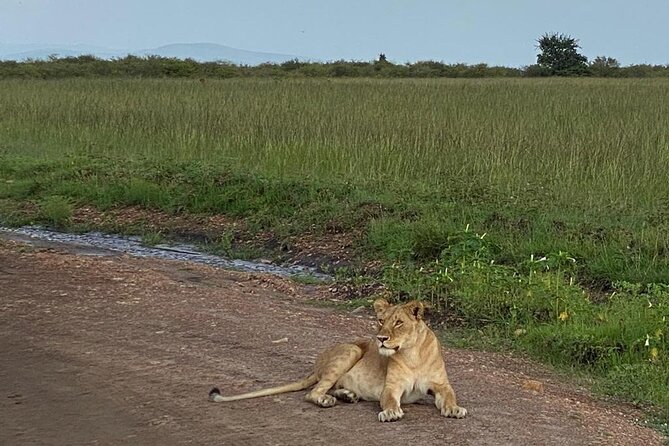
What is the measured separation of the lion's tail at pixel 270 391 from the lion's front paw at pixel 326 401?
24cm

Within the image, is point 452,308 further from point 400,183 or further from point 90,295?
point 400,183

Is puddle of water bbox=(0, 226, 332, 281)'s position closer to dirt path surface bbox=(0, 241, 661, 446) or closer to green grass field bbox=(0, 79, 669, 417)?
green grass field bbox=(0, 79, 669, 417)

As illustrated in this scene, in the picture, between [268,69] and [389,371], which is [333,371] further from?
[268,69]

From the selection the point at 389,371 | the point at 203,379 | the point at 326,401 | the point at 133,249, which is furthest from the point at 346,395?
the point at 133,249

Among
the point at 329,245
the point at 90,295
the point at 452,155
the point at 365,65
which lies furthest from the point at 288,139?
the point at 365,65

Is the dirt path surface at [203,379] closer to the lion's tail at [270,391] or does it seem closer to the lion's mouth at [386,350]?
the lion's tail at [270,391]

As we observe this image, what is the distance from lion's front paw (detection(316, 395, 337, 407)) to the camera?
15.0 feet

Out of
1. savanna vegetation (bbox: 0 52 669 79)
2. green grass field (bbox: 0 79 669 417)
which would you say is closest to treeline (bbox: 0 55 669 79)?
savanna vegetation (bbox: 0 52 669 79)

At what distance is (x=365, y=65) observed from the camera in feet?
133

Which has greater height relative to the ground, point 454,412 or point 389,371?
point 389,371

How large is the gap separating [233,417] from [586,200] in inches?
241

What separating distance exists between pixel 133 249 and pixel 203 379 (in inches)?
207

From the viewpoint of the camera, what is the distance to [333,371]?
15.4ft

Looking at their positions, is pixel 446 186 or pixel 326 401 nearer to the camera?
pixel 326 401
